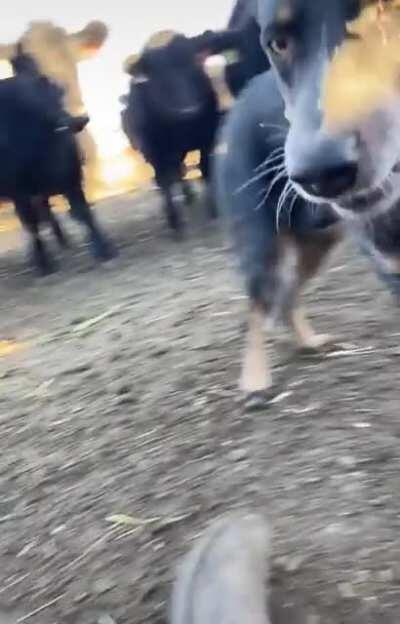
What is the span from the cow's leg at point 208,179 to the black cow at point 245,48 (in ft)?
0.36

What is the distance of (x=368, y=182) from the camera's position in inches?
29.7

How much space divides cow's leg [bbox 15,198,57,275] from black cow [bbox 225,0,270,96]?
27cm

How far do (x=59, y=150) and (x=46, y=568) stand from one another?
17.1 inches

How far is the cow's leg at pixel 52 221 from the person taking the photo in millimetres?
1132

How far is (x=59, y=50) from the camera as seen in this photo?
3.39 feet

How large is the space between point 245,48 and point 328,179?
262mm

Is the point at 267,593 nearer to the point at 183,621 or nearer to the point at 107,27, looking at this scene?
the point at 183,621

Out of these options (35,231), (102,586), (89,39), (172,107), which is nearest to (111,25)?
(89,39)

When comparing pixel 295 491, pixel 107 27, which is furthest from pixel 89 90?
pixel 295 491

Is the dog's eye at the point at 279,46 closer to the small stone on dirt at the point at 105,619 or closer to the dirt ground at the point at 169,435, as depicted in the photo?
the dirt ground at the point at 169,435

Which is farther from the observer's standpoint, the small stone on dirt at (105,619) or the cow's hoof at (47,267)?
the cow's hoof at (47,267)

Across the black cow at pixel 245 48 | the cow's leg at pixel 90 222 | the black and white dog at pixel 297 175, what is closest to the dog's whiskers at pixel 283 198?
the black and white dog at pixel 297 175

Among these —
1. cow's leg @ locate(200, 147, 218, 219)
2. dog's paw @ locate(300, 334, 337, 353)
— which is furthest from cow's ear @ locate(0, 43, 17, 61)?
dog's paw @ locate(300, 334, 337, 353)

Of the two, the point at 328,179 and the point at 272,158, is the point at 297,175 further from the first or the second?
the point at 272,158
